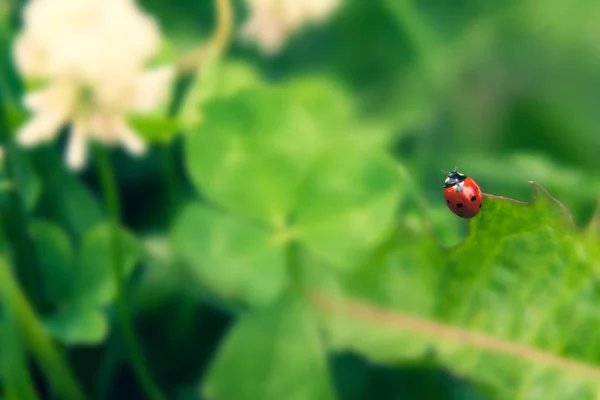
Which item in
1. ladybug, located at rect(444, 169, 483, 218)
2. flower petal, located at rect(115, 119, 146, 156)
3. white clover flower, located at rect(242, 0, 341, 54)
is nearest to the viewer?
ladybug, located at rect(444, 169, 483, 218)

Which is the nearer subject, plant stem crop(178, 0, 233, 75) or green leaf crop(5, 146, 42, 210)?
green leaf crop(5, 146, 42, 210)

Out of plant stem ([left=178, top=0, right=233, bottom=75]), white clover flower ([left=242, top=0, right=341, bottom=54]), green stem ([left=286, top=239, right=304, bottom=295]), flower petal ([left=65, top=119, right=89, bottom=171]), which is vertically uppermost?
white clover flower ([left=242, top=0, right=341, bottom=54])

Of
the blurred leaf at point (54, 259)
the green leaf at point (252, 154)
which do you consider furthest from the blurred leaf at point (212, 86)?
the blurred leaf at point (54, 259)

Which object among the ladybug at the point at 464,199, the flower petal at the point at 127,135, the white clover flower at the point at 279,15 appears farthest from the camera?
the white clover flower at the point at 279,15

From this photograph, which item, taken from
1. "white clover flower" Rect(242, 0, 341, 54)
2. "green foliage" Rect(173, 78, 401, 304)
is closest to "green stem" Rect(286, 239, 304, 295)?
"green foliage" Rect(173, 78, 401, 304)

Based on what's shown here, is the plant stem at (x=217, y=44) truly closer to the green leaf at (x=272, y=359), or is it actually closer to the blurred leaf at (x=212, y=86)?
the blurred leaf at (x=212, y=86)

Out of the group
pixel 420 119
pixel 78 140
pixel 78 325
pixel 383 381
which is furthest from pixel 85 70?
pixel 420 119

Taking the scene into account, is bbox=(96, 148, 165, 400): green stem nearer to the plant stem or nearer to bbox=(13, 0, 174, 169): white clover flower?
bbox=(13, 0, 174, 169): white clover flower
